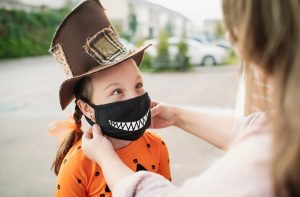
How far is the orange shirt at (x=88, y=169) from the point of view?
1.37 meters

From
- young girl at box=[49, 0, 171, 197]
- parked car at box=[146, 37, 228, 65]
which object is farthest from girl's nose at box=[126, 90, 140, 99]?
parked car at box=[146, 37, 228, 65]

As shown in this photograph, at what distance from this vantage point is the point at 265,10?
0.75 m

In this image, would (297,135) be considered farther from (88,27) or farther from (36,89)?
(36,89)

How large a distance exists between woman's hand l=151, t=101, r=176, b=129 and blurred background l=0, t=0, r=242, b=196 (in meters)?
0.31

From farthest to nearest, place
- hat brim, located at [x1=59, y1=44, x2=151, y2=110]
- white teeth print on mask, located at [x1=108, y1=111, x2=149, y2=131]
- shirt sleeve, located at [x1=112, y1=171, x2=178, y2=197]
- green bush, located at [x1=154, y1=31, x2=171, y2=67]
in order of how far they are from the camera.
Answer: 1. green bush, located at [x1=154, y1=31, x2=171, y2=67]
2. white teeth print on mask, located at [x1=108, y1=111, x2=149, y2=131]
3. hat brim, located at [x1=59, y1=44, x2=151, y2=110]
4. shirt sleeve, located at [x1=112, y1=171, x2=178, y2=197]

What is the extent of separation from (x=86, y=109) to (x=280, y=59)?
2.96 feet

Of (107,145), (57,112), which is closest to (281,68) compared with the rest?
(107,145)

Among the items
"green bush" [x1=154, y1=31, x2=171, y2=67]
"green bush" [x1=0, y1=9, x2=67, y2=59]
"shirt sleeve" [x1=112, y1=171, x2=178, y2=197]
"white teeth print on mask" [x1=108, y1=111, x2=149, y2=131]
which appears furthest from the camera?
"green bush" [x1=0, y1=9, x2=67, y2=59]

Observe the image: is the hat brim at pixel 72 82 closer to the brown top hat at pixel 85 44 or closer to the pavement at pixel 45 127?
the brown top hat at pixel 85 44

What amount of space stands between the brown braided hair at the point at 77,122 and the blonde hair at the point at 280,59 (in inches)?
31.3

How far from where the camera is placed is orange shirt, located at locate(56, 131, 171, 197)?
1.37 meters

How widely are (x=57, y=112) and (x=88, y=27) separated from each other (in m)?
5.47

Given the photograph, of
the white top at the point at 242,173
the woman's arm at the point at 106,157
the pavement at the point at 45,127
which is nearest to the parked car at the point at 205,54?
the pavement at the point at 45,127

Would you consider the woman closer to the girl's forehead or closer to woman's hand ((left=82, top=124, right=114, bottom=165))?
woman's hand ((left=82, top=124, right=114, bottom=165))
